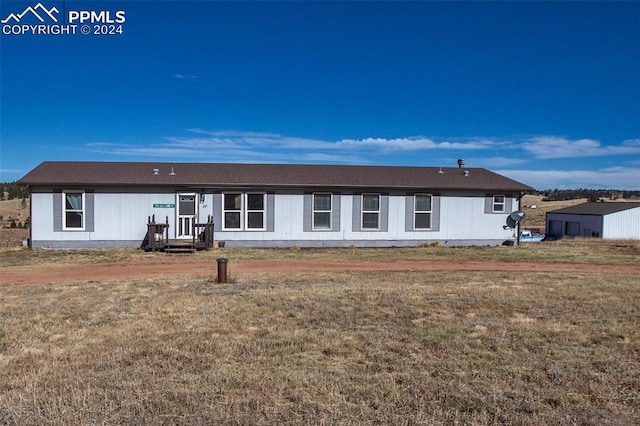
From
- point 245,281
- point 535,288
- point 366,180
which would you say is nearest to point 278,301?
point 245,281

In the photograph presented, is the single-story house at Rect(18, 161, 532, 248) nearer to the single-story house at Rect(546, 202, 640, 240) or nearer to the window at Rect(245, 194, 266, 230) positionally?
the window at Rect(245, 194, 266, 230)

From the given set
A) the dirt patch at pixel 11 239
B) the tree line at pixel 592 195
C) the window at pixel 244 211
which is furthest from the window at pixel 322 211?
the tree line at pixel 592 195

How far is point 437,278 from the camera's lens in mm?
11141

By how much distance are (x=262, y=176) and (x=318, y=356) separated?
13959 mm

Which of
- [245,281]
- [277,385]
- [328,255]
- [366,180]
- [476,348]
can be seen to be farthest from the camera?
[366,180]

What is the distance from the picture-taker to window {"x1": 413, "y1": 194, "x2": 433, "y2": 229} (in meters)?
19.0

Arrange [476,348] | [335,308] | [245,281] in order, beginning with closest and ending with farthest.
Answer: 1. [476,348]
2. [335,308]
3. [245,281]

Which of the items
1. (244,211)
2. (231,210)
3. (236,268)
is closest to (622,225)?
(244,211)

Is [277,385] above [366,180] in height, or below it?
below

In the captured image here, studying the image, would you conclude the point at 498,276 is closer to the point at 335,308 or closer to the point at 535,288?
the point at 535,288

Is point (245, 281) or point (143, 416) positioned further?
point (245, 281)

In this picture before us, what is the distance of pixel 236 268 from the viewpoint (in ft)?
41.6

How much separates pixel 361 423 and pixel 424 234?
621 inches

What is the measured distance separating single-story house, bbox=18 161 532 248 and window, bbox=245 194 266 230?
0.04 m
